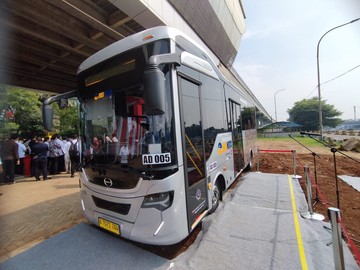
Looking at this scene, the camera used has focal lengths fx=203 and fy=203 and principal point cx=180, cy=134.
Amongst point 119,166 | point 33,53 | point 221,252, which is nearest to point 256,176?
point 221,252

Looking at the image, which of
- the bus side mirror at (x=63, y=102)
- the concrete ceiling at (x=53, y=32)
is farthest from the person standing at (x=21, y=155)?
the bus side mirror at (x=63, y=102)

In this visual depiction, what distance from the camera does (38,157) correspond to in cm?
912

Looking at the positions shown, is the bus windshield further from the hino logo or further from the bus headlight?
the bus headlight

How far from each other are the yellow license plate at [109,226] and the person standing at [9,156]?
7597mm

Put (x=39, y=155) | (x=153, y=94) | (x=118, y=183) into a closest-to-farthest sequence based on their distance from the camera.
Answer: (x=153, y=94), (x=118, y=183), (x=39, y=155)

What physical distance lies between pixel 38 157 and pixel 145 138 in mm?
8561

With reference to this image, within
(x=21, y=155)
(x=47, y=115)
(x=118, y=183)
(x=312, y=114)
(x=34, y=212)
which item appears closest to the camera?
(x=118, y=183)

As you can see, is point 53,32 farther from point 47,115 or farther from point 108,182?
point 108,182

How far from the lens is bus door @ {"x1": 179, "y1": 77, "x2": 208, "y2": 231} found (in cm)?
329

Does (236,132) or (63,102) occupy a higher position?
(63,102)

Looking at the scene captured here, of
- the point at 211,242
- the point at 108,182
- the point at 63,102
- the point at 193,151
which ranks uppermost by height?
the point at 63,102

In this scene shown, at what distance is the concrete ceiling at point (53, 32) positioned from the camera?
6221 mm

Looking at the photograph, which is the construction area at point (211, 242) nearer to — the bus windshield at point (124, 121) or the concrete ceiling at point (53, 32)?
the bus windshield at point (124, 121)

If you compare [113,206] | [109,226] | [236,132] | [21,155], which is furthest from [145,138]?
[21,155]
